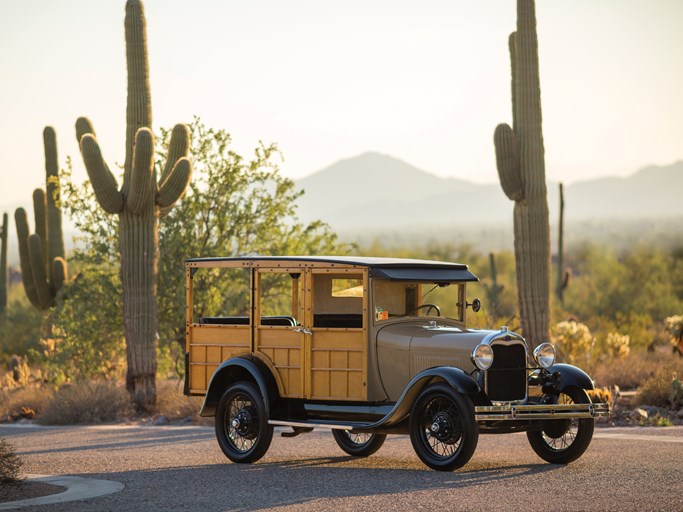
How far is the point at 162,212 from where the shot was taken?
22.9 meters

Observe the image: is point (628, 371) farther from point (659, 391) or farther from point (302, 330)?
point (302, 330)

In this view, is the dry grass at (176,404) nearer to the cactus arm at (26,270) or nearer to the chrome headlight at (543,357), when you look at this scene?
the chrome headlight at (543,357)

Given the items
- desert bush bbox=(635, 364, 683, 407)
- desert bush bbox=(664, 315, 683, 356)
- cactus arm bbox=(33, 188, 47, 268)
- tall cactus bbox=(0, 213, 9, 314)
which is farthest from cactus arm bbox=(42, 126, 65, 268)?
desert bush bbox=(635, 364, 683, 407)

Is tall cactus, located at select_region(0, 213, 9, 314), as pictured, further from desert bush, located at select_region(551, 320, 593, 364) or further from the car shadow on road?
the car shadow on road

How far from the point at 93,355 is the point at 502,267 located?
131 feet

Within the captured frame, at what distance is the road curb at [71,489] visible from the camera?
36.7 feet

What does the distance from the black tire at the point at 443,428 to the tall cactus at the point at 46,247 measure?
747 inches

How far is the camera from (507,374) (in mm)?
13414

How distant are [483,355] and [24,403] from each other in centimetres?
1314

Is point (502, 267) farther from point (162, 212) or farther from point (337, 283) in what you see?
point (337, 283)

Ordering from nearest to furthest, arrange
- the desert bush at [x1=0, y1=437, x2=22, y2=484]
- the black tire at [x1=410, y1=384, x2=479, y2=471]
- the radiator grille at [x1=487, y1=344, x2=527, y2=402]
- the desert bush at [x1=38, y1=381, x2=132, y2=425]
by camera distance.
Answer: the desert bush at [x1=0, y1=437, x2=22, y2=484] < the black tire at [x1=410, y1=384, x2=479, y2=471] < the radiator grille at [x1=487, y1=344, x2=527, y2=402] < the desert bush at [x1=38, y1=381, x2=132, y2=425]

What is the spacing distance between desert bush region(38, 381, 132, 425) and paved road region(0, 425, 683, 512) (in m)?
3.41

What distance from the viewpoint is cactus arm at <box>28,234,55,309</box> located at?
30.8 m

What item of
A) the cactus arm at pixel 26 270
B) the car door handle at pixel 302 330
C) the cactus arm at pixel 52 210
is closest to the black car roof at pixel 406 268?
the car door handle at pixel 302 330
